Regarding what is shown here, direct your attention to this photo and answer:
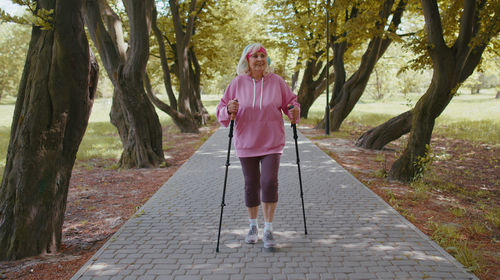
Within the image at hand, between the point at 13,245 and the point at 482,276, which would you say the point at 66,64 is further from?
the point at 482,276

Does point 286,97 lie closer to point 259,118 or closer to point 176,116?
point 259,118

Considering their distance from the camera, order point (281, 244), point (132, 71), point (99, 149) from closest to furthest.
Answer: point (281, 244)
point (132, 71)
point (99, 149)

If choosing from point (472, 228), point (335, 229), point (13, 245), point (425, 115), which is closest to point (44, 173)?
point (13, 245)

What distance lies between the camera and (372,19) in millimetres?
9453

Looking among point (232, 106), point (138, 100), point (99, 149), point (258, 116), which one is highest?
point (138, 100)

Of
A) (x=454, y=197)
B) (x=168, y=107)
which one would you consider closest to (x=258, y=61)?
(x=454, y=197)

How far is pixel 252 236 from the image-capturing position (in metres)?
4.28

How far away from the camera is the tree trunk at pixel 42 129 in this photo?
386cm

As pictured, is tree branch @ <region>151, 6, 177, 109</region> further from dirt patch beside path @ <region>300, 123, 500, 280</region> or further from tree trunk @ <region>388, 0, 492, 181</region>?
tree trunk @ <region>388, 0, 492, 181</region>

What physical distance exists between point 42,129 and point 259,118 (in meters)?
2.35

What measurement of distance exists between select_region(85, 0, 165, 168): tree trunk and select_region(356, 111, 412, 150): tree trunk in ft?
21.5

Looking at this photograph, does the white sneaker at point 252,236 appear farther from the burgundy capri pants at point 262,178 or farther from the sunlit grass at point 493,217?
the sunlit grass at point 493,217

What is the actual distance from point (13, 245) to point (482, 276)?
477 centimetres

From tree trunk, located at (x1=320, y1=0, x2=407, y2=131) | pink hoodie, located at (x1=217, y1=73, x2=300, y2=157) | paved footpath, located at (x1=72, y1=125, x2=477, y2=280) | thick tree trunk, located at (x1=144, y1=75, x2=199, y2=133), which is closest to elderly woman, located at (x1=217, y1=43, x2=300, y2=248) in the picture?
pink hoodie, located at (x1=217, y1=73, x2=300, y2=157)
